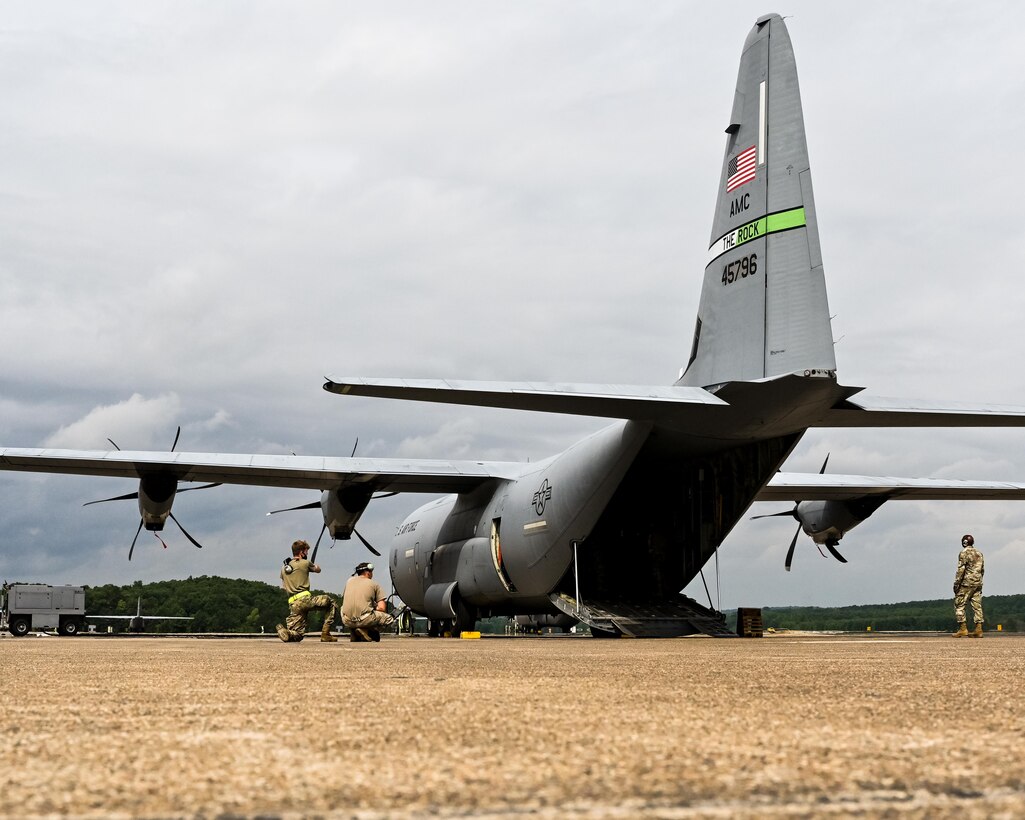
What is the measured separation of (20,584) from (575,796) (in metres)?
35.9

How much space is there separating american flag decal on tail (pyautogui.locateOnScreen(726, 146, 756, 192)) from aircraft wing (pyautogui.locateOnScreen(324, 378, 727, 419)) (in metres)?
3.01

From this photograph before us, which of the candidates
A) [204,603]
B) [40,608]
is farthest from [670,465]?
[204,603]

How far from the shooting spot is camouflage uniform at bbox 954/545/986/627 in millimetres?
18281

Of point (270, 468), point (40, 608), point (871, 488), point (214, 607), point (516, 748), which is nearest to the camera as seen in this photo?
point (516, 748)

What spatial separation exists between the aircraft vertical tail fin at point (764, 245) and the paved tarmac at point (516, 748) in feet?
27.8

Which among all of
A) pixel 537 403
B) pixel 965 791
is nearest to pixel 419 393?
pixel 537 403

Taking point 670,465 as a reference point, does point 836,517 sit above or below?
below

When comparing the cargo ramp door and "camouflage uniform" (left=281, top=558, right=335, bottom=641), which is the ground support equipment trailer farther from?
"camouflage uniform" (left=281, top=558, right=335, bottom=641)

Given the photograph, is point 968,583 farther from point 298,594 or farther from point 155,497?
point 155,497

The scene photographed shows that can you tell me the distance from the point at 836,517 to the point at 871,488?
965 mm

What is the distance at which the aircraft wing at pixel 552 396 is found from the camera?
452 inches

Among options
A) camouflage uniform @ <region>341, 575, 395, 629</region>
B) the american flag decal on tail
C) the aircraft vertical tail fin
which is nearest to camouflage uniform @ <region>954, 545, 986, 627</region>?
the aircraft vertical tail fin

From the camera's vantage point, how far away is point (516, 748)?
2.88 metres

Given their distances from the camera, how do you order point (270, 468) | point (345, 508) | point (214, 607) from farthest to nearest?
point (214, 607)
point (345, 508)
point (270, 468)
